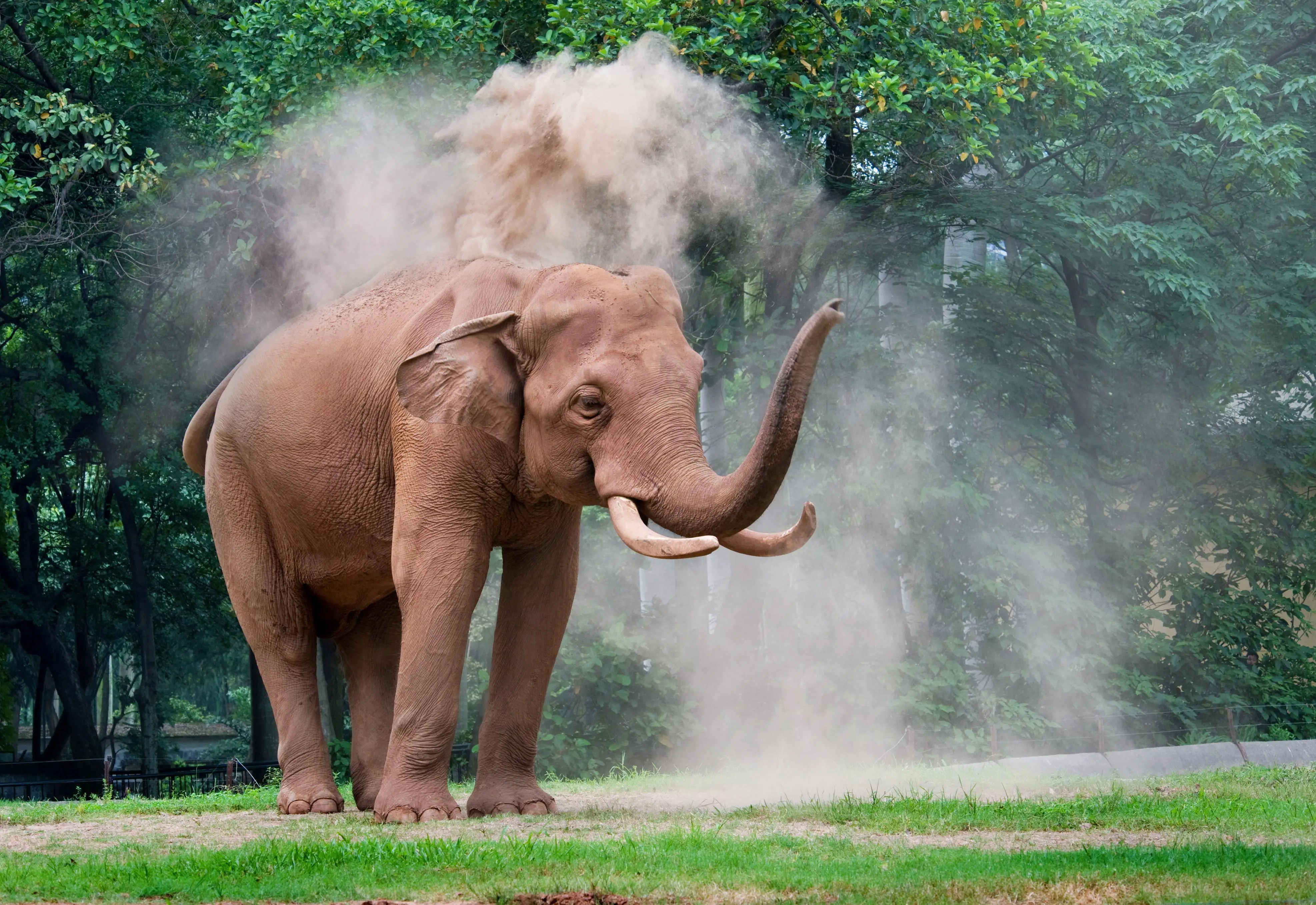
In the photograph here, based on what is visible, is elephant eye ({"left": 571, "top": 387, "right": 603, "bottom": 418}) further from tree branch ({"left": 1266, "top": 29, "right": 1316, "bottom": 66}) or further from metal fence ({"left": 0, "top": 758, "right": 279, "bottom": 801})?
tree branch ({"left": 1266, "top": 29, "right": 1316, "bottom": 66})

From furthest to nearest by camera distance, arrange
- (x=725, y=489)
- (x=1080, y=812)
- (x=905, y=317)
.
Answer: (x=905, y=317), (x=1080, y=812), (x=725, y=489)

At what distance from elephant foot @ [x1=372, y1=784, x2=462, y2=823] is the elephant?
0.01 metres

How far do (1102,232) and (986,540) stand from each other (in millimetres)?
3746

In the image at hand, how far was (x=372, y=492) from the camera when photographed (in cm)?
842

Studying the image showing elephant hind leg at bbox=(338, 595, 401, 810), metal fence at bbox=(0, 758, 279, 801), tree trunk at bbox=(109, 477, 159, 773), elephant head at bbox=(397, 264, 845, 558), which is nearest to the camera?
elephant head at bbox=(397, 264, 845, 558)

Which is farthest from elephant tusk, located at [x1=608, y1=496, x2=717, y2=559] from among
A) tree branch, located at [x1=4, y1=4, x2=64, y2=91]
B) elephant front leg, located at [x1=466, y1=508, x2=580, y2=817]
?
tree branch, located at [x1=4, y1=4, x2=64, y2=91]

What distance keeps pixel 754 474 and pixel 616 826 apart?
1853mm

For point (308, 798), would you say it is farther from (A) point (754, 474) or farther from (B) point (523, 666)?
(A) point (754, 474)

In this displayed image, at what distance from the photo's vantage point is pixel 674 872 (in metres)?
5.29

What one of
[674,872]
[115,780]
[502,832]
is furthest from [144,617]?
[674,872]

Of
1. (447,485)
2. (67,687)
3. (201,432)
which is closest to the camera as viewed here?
(447,485)

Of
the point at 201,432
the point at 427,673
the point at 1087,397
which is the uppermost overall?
the point at 1087,397

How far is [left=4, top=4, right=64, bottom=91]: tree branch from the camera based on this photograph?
15.4 meters

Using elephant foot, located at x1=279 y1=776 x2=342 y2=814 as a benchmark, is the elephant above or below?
above
